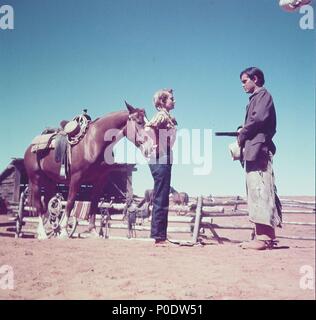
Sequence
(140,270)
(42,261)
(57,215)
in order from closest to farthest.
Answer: (140,270) → (42,261) → (57,215)

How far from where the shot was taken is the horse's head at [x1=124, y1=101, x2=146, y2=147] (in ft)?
19.6

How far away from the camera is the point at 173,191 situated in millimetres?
21438

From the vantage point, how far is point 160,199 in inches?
189

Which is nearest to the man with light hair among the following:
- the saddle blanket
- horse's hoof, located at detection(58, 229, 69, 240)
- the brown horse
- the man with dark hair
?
the man with dark hair

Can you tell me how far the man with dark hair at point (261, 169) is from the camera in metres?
4.16

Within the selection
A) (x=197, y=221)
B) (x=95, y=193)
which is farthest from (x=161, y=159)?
(x=197, y=221)

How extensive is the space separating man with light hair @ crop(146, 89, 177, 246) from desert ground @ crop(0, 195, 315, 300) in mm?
651

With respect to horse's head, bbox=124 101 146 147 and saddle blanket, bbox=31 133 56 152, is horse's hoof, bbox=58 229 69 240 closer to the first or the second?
saddle blanket, bbox=31 133 56 152

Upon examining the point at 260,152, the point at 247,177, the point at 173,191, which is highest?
the point at 260,152

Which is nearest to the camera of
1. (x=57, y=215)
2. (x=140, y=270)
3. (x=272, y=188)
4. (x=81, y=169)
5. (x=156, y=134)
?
(x=140, y=270)

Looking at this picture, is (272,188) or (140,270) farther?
(272,188)

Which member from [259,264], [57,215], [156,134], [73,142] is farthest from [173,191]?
[259,264]

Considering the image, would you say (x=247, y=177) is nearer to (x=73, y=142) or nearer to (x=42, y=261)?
(x=42, y=261)

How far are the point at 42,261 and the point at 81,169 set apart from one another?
325 centimetres
